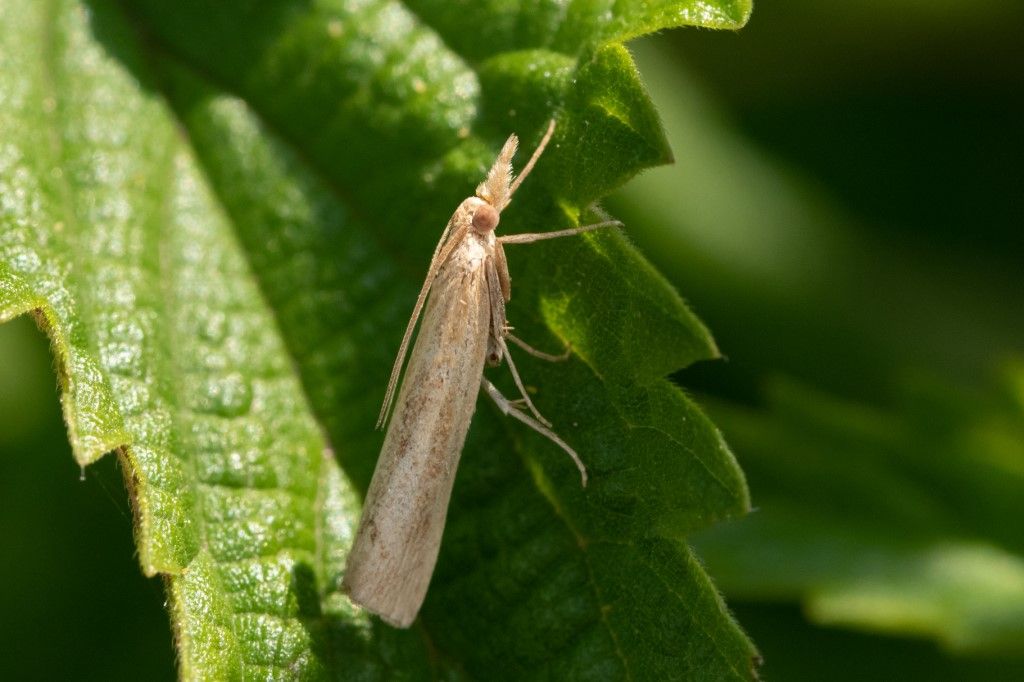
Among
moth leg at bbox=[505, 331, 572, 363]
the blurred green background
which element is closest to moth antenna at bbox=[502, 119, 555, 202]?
moth leg at bbox=[505, 331, 572, 363]

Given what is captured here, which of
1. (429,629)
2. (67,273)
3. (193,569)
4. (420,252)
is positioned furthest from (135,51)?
(429,629)

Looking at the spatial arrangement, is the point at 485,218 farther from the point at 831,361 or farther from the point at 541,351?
the point at 831,361

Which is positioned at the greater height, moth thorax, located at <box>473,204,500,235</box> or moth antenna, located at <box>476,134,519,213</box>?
moth antenna, located at <box>476,134,519,213</box>

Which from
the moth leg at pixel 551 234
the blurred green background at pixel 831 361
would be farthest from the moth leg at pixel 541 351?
the blurred green background at pixel 831 361

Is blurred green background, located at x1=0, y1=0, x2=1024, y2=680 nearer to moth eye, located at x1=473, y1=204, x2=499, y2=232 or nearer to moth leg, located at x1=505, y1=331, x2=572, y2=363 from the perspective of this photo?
moth leg, located at x1=505, y1=331, x2=572, y2=363

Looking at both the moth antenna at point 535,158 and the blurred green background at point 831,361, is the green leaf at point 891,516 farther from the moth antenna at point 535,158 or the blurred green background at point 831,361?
the moth antenna at point 535,158

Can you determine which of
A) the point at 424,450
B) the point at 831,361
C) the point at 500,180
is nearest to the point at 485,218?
the point at 500,180
